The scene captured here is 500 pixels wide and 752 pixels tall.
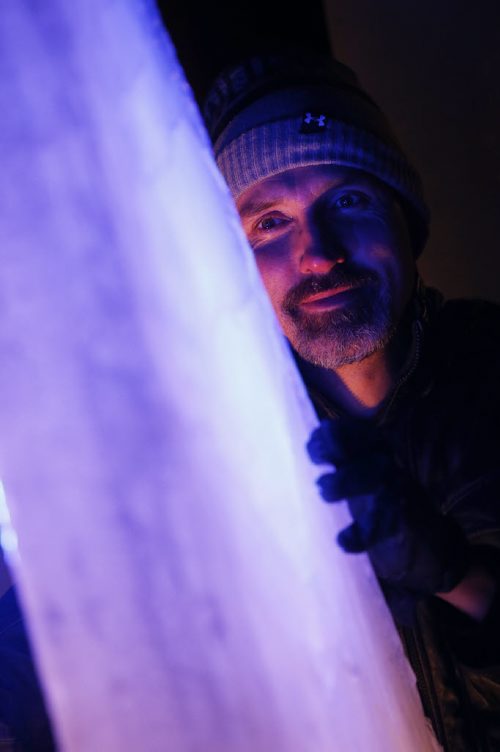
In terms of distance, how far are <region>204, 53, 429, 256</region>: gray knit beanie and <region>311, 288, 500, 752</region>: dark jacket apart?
0.31 meters

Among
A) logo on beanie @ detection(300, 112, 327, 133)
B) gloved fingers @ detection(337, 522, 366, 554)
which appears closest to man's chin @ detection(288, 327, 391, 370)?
logo on beanie @ detection(300, 112, 327, 133)

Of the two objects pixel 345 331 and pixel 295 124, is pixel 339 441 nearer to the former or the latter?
pixel 345 331

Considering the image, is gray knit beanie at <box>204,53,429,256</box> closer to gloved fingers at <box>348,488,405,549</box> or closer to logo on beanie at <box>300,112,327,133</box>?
logo on beanie at <box>300,112,327,133</box>

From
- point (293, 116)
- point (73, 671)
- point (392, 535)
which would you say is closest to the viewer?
point (73, 671)

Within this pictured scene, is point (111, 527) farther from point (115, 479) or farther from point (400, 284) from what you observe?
point (400, 284)

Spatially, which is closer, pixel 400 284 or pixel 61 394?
pixel 61 394

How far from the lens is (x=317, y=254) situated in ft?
3.32

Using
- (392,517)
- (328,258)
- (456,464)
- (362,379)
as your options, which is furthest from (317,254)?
(392,517)

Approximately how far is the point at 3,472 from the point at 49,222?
143mm

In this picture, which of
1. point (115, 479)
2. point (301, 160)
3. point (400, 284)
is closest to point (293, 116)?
point (301, 160)

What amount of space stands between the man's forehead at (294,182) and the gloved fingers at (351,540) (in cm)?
76

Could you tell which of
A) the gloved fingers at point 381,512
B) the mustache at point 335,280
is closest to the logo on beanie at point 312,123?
the mustache at point 335,280

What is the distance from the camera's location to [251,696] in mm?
338

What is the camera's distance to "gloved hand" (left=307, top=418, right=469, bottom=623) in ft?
1.52
